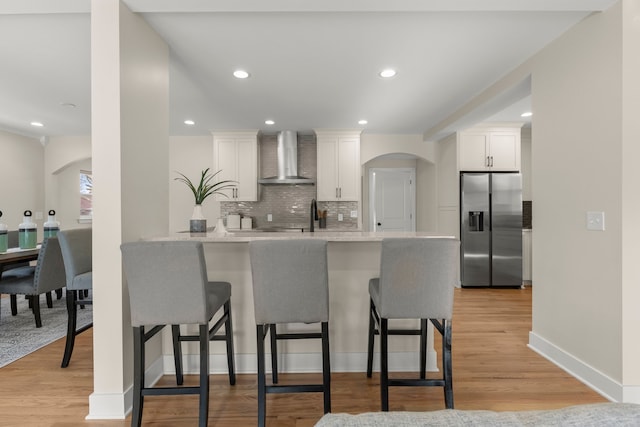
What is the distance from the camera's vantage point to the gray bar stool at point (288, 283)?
1.71 m

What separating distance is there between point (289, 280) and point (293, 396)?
0.89m

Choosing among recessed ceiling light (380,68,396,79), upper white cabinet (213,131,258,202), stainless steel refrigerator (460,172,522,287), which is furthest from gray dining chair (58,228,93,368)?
stainless steel refrigerator (460,172,522,287)

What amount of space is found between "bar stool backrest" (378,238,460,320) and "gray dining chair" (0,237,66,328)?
3.15 m

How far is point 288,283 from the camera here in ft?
5.66

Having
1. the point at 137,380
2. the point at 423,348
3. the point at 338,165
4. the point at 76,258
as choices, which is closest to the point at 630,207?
the point at 423,348

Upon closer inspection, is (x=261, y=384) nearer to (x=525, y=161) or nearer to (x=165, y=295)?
(x=165, y=295)

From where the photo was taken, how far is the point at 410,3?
1.91 meters

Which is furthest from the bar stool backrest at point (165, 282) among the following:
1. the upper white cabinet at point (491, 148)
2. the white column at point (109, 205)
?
the upper white cabinet at point (491, 148)

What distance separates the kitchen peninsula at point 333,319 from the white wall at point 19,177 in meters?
4.72

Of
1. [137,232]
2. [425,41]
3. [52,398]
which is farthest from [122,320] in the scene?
[425,41]

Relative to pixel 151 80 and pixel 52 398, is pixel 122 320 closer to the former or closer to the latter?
pixel 52 398

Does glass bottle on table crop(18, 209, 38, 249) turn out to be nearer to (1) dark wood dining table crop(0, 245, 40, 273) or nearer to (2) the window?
(1) dark wood dining table crop(0, 245, 40, 273)

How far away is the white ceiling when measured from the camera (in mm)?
1958

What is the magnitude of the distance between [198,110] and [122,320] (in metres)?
2.94
